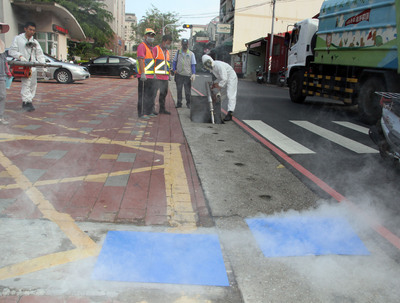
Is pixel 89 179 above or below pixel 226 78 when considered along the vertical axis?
below

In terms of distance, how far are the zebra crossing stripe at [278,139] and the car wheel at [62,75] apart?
11379 millimetres

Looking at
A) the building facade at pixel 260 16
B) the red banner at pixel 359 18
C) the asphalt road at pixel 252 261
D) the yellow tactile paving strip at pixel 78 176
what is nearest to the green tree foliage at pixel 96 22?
the building facade at pixel 260 16

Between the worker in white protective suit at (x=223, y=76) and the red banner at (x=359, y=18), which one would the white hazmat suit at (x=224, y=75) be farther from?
the red banner at (x=359, y=18)

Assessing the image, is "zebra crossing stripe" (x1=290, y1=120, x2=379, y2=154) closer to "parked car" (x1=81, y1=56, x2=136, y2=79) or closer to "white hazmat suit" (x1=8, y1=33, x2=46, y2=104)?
"white hazmat suit" (x1=8, y1=33, x2=46, y2=104)

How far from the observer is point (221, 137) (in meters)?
6.32

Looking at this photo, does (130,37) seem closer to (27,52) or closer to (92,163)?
(27,52)

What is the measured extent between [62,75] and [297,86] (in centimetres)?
1060

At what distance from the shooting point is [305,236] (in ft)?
9.28

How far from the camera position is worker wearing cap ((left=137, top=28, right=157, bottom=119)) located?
744 centimetres

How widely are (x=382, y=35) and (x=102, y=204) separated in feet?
24.2

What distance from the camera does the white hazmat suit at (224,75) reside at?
739 cm

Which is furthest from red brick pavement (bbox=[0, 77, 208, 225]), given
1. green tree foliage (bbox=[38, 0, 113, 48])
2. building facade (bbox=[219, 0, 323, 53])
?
building facade (bbox=[219, 0, 323, 53])

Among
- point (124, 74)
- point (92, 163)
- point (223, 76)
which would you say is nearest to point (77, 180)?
point (92, 163)

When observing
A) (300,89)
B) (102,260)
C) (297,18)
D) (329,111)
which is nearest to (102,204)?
(102,260)
